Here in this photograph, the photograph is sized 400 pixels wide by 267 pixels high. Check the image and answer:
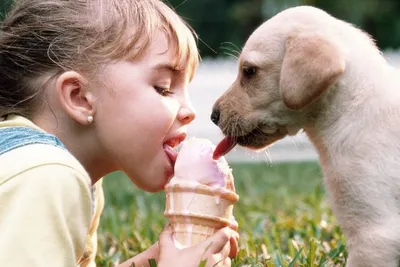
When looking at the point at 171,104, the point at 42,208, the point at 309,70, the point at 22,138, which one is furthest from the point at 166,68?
the point at 42,208

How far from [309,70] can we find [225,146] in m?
0.65

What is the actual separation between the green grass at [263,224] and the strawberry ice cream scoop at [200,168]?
1.63 ft

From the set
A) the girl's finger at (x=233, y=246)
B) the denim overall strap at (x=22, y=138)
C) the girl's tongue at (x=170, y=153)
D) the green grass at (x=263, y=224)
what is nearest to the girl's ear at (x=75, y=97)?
the denim overall strap at (x=22, y=138)

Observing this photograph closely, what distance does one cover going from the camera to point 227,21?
2623 cm

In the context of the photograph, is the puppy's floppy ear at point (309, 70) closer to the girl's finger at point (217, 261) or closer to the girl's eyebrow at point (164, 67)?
the girl's eyebrow at point (164, 67)

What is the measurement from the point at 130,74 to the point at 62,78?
301 millimetres

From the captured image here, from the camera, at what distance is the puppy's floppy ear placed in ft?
12.2

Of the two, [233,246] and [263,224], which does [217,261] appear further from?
[263,224]

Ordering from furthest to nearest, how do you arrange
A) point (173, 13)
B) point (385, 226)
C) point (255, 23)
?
point (255, 23), point (173, 13), point (385, 226)

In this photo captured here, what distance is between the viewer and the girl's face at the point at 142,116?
3820 mm

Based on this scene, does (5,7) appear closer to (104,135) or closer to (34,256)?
(104,135)

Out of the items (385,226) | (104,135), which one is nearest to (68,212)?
(104,135)

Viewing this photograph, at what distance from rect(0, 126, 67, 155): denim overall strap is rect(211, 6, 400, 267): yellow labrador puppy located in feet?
2.70

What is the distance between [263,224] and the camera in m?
5.71
